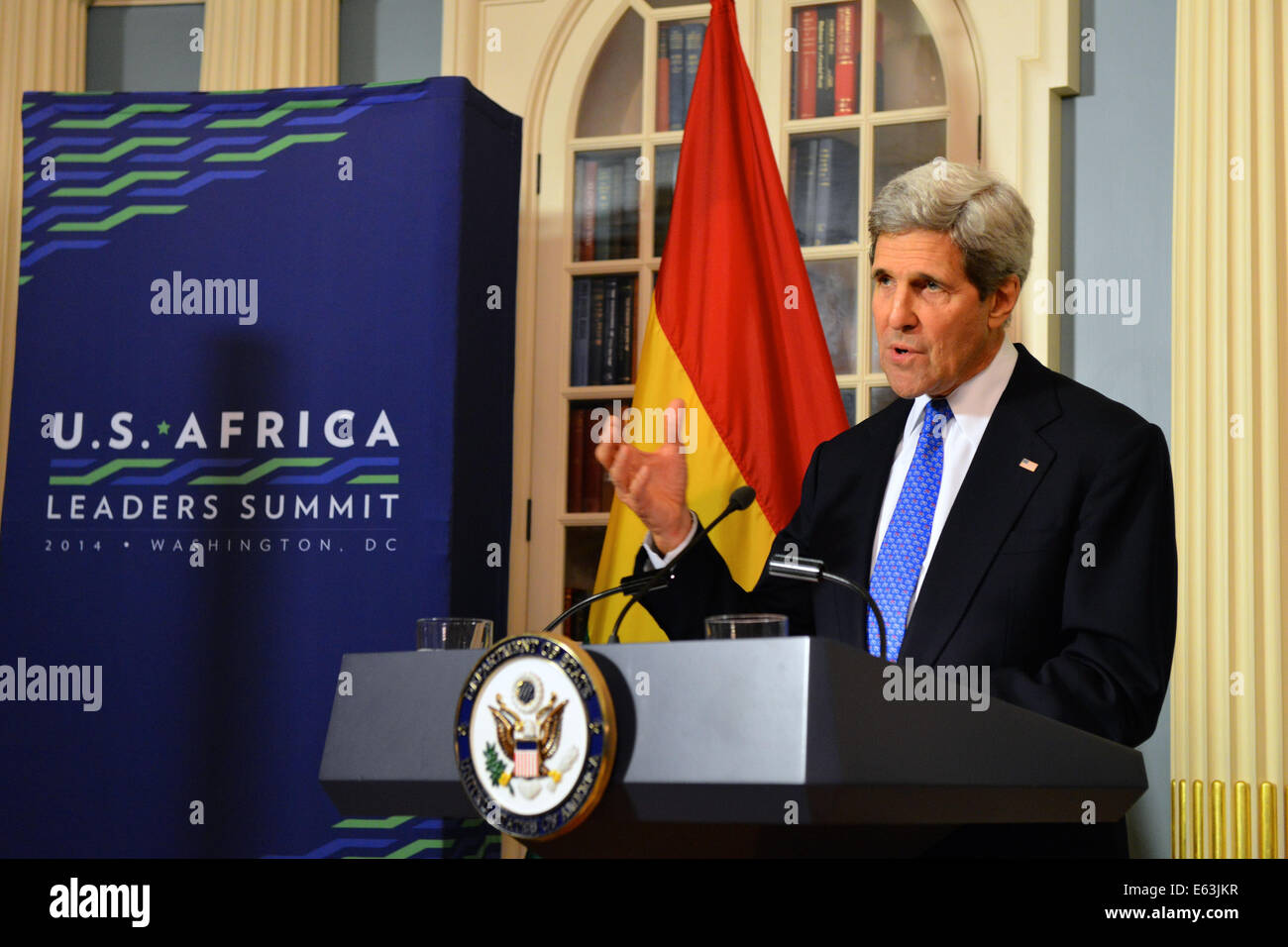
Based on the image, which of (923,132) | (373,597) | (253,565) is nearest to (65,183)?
(253,565)

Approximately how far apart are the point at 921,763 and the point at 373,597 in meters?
2.18

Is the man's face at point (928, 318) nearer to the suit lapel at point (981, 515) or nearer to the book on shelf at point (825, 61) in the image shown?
the suit lapel at point (981, 515)

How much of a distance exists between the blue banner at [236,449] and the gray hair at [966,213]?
1441mm

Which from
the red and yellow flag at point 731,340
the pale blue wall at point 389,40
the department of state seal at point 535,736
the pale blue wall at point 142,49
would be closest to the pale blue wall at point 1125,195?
the red and yellow flag at point 731,340

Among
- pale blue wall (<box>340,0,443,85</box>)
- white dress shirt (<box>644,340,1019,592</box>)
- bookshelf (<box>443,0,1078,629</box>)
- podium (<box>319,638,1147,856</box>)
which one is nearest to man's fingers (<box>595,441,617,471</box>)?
white dress shirt (<box>644,340,1019,592</box>)

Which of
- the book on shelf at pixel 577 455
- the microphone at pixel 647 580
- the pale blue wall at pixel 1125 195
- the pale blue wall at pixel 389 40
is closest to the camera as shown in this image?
the microphone at pixel 647 580

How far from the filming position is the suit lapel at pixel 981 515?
6.39 feet

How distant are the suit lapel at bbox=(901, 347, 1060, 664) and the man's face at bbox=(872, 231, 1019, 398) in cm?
12

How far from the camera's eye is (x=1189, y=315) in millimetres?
3449

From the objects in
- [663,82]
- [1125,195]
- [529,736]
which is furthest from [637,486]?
[663,82]

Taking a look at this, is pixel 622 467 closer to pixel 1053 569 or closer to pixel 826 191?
pixel 1053 569

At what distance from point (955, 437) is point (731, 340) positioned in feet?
4.94
